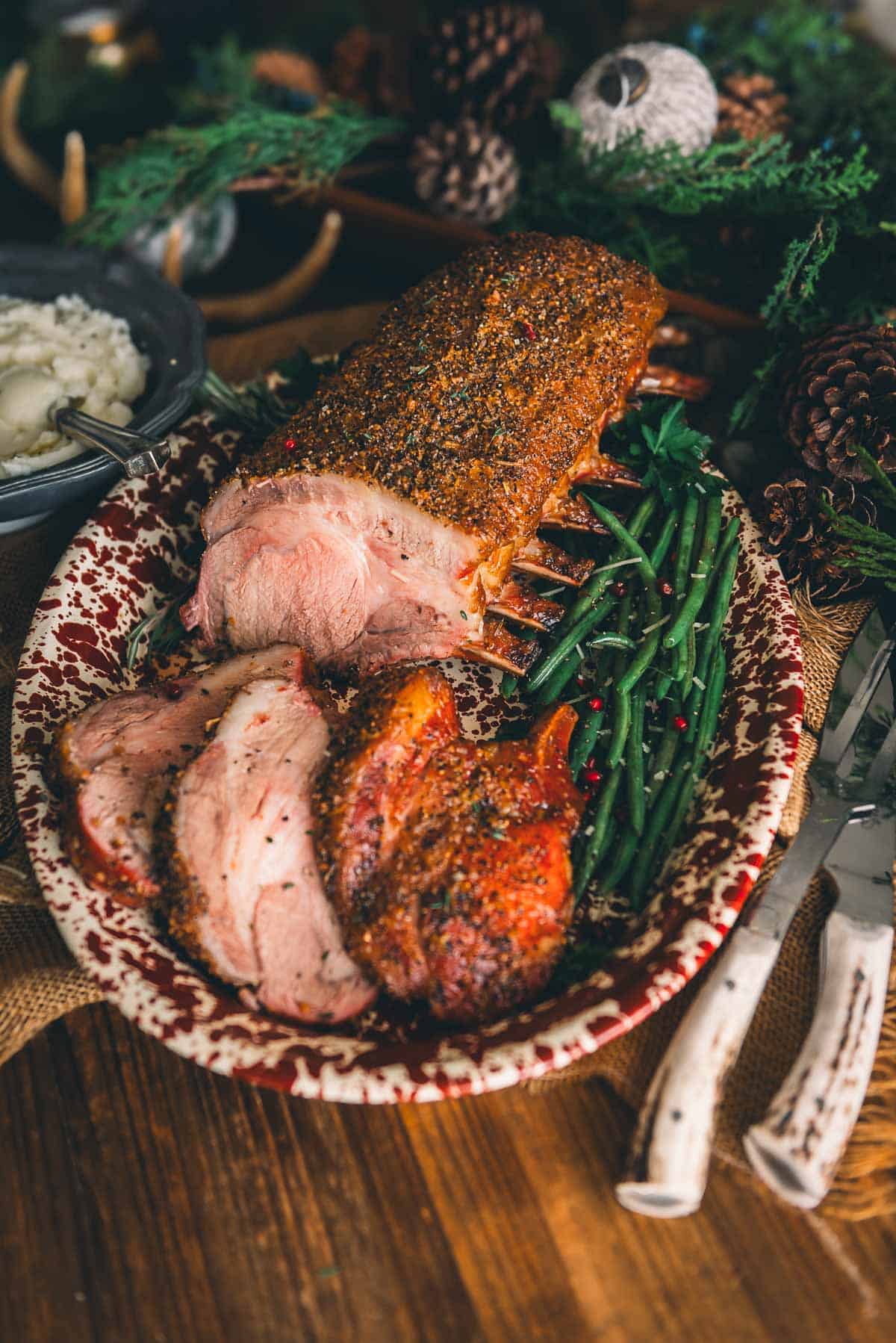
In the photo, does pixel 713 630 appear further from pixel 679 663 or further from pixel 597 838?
pixel 597 838

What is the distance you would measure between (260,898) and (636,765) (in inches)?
36.7

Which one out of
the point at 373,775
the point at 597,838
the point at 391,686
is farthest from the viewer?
the point at 597,838

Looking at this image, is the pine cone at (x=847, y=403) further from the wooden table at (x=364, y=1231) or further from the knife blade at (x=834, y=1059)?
the wooden table at (x=364, y=1231)

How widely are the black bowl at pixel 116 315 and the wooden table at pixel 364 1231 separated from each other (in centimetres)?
145

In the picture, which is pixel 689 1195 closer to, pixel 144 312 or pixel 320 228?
pixel 144 312

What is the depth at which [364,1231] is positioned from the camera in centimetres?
197

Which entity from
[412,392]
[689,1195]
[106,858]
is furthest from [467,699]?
[689,1195]

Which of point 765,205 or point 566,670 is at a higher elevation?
point 765,205

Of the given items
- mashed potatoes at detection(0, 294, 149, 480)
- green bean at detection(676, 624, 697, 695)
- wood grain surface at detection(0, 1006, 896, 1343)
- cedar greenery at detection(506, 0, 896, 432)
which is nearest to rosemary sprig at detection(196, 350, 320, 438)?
mashed potatoes at detection(0, 294, 149, 480)

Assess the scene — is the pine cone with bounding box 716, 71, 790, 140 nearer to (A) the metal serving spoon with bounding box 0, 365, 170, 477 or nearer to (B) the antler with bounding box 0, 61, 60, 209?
(A) the metal serving spoon with bounding box 0, 365, 170, 477

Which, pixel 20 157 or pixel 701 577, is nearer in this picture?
pixel 701 577

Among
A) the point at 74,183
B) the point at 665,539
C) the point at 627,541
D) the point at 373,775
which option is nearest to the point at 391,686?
the point at 373,775

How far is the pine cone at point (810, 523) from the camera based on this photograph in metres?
2.79

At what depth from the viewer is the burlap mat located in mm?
1993
